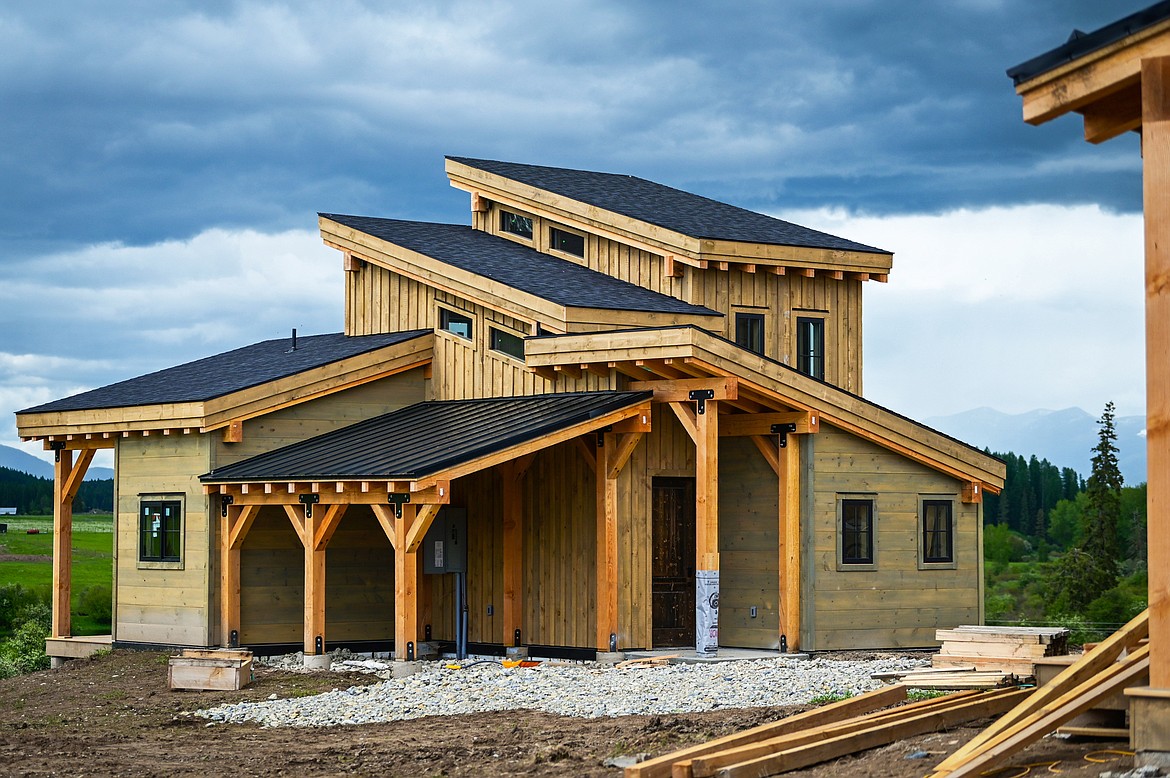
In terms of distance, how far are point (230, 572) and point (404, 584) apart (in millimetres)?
3686

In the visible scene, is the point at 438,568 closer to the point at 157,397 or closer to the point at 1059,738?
the point at 157,397

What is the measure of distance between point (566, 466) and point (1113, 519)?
Result: 43.3 metres

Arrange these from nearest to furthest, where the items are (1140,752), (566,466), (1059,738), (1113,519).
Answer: (1140,752) → (1059,738) → (566,466) → (1113,519)

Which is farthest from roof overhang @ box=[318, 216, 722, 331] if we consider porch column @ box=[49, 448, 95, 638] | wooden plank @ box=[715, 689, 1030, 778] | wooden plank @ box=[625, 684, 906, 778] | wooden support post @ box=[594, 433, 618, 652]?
wooden plank @ box=[715, 689, 1030, 778]

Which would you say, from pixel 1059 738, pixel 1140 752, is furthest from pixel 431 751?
pixel 1140 752

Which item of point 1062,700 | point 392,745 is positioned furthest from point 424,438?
point 1062,700

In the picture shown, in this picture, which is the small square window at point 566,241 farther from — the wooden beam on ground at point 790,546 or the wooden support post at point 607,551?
the wooden beam on ground at point 790,546

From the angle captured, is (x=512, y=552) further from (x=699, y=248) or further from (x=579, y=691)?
(x=579, y=691)

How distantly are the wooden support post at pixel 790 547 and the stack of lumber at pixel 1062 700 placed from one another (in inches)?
376

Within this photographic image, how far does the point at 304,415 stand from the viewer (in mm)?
22641

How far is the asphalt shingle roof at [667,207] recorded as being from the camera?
23.7 meters

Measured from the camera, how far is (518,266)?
23.9 metres

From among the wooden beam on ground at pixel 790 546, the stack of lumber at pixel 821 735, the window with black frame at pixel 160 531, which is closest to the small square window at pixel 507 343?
the wooden beam on ground at pixel 790 546

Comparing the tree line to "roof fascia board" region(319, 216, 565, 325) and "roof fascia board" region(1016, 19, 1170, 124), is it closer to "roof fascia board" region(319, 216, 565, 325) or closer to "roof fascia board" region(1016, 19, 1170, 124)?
"roof fascia board" region(319, 216, 565, 325)
